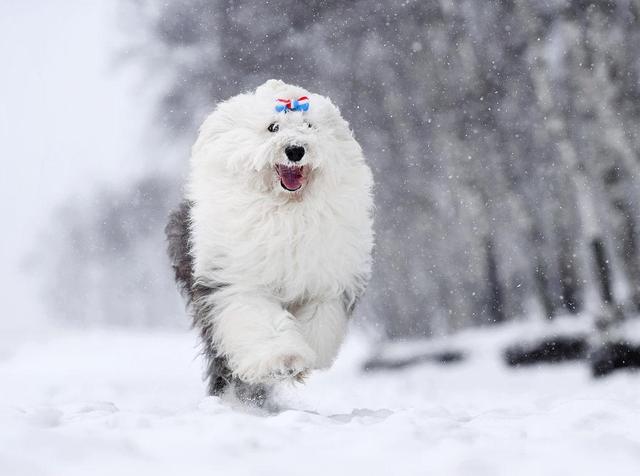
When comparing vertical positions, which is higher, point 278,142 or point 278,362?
point 278,142

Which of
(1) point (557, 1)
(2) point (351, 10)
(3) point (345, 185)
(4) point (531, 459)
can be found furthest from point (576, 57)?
(4) point (531, 459)

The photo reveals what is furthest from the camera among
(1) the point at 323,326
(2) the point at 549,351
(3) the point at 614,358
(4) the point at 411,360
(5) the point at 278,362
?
(4) the point at 411,360

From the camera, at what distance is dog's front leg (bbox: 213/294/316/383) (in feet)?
14.9

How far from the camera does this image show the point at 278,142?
15.0 feet

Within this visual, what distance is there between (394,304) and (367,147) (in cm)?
246

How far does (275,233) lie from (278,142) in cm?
51

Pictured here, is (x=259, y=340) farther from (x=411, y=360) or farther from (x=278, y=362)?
(x=411, y=360)

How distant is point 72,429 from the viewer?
306 centimetres

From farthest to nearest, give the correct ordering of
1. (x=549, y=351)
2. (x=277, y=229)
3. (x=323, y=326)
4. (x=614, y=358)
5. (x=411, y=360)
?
1. (x=411, y=360)
2. (x=549, y=351)
3. (x=614, y=358)
4. (x=323, y=326)
5. (x=277, y=229)

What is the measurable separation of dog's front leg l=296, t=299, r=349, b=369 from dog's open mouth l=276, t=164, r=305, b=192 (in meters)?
0.70

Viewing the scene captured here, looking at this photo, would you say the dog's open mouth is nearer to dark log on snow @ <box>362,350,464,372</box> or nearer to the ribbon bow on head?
the ribbon bow on head

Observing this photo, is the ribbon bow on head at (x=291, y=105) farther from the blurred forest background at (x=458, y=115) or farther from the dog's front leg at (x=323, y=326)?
the blurred forest background at (x=458, y=115)

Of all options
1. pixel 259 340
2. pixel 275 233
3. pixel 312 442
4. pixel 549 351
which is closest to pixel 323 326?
pixel 259 340

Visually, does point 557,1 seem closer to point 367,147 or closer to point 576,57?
point 576,57
